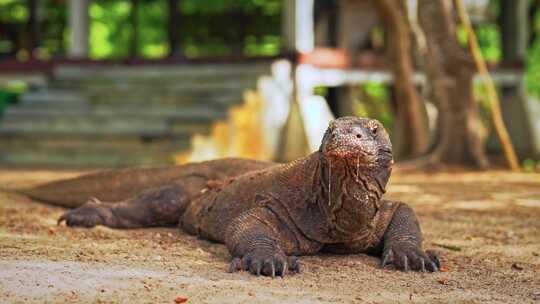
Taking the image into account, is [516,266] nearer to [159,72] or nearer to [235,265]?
[235,265]

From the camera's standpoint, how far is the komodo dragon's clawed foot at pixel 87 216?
5.93 m

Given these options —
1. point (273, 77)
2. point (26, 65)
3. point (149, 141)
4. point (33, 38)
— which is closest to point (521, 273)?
point (149, 141)

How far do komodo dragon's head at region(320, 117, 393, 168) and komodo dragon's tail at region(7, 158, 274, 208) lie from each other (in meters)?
1.47

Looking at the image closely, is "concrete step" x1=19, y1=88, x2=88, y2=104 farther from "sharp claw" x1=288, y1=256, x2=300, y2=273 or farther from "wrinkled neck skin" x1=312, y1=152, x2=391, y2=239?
"sharp claw" x1=288, y1=256, x2=300, y2=273

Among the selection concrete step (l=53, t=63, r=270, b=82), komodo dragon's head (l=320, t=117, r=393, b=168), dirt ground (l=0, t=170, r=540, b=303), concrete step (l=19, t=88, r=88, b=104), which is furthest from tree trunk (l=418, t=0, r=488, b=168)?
komodo dragon's head (l=320, t=117, r=393, b=168)

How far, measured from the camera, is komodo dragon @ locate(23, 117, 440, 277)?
4.32 metres

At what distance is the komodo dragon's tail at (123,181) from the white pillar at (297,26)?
714 centimetres

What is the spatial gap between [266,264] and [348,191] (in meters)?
0.58

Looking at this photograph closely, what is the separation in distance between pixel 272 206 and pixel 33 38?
509 inches

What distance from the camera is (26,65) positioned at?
50.6ft

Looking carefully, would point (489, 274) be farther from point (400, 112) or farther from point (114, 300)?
point (400, 112)

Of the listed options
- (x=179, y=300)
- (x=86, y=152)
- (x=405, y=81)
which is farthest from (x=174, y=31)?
(x=179, y=300)

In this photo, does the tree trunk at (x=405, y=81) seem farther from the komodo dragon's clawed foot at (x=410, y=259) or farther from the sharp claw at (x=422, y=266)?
the sharp claw at (x=422, y=266)

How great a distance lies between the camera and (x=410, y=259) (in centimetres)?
461
